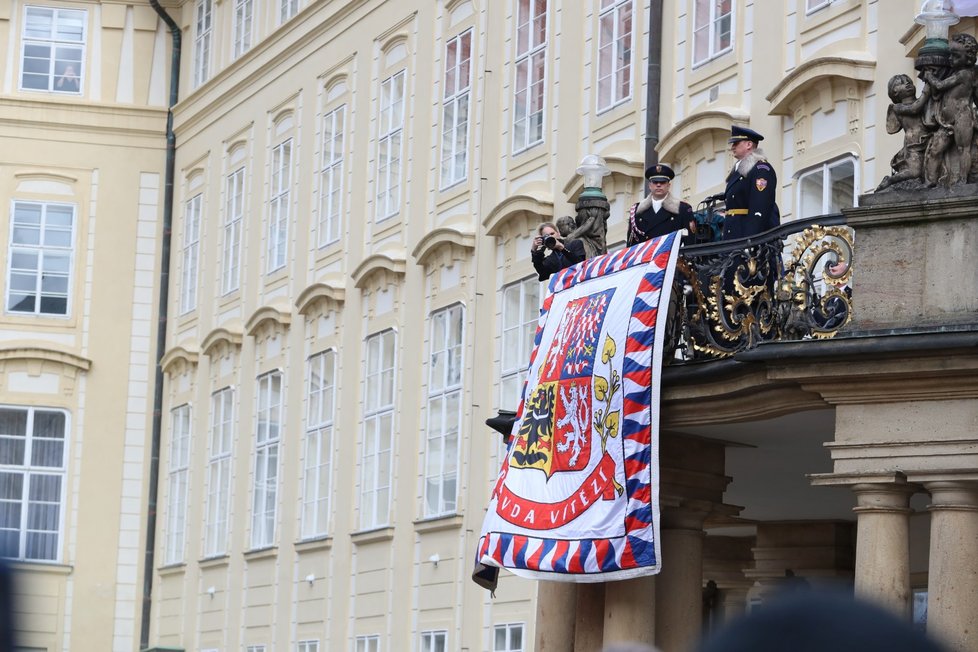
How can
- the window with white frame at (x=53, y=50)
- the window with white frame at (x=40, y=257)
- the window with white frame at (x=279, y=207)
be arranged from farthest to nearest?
the window with white frame at (x=53, y=50) < the window with white frame at (x=40, y=257) < the window with white frame at (x=279, y=207)

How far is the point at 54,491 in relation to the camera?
31781 millimetres

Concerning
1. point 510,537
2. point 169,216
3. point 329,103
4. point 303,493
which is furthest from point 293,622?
point 510,537

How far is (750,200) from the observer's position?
473 inches

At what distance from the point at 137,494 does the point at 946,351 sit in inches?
930

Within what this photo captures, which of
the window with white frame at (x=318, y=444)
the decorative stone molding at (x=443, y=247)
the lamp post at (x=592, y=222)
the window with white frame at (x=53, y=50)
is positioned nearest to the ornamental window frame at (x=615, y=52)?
the decorative stone molding at (x=443, y=247)

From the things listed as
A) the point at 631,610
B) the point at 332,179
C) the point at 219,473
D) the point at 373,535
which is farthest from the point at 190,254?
the point at 631,610

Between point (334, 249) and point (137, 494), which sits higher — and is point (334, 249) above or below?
above

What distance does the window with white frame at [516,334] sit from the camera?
20203 millimetres

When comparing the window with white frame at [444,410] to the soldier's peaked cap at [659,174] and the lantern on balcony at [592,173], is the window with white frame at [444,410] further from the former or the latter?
the soldier's peaked cap at [659,174]

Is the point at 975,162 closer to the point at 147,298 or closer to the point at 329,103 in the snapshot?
the point at 329,103

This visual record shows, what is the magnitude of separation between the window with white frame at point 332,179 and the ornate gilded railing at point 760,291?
1436cm

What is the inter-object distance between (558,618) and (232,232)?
18110mm

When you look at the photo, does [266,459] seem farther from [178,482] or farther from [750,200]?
[750,200]

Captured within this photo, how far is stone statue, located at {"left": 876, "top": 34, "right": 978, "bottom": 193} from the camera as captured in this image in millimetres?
10305
